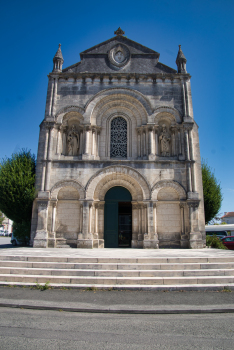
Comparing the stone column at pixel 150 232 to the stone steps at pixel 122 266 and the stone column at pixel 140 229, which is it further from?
the stone steps at pixel 122 266

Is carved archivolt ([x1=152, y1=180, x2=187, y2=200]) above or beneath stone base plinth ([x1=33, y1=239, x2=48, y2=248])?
above

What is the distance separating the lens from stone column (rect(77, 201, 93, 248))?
1308 centimetres

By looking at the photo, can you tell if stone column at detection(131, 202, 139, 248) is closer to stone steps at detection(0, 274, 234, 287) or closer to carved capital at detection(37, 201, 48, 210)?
carved capital at detection(37, 201, 48, 210)

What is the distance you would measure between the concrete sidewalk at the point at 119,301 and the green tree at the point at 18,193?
24.6 ft

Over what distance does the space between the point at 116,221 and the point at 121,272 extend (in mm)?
6716

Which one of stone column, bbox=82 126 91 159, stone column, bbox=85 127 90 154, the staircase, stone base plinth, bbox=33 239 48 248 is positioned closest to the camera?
the staircase

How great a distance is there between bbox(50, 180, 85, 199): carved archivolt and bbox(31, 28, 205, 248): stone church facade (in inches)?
2.3

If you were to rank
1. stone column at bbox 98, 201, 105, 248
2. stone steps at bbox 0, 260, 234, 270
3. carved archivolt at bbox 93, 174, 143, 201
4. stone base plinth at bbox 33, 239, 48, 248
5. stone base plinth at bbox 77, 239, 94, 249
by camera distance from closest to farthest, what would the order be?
stone steps at bbox 0, 260, 234, 270, stone base plinth at bbox 33, 239, 48, 248, stone base plinth at bbox 77, 239, 94, 249, stone column at bbox 98, 201, 105, 248, carved archivolt at bbox 93, 174, 143, 201

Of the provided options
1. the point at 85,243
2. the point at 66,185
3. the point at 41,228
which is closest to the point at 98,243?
the point at 85,243

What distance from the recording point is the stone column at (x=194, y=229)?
515 inches

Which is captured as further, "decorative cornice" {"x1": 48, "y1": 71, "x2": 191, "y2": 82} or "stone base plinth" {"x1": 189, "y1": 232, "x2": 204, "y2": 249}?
"decorative cornice" {"x1": 48, "y1": 71, "x2": 191, "y2": 82}

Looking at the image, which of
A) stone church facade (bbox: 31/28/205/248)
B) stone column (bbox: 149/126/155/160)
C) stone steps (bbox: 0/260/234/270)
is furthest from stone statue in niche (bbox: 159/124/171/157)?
stone steps (bbox: 0/260/234/270)

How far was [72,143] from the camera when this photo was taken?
49.2ft

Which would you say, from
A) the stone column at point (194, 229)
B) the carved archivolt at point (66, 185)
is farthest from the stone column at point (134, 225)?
the carved archivolt at point (66, 185)
